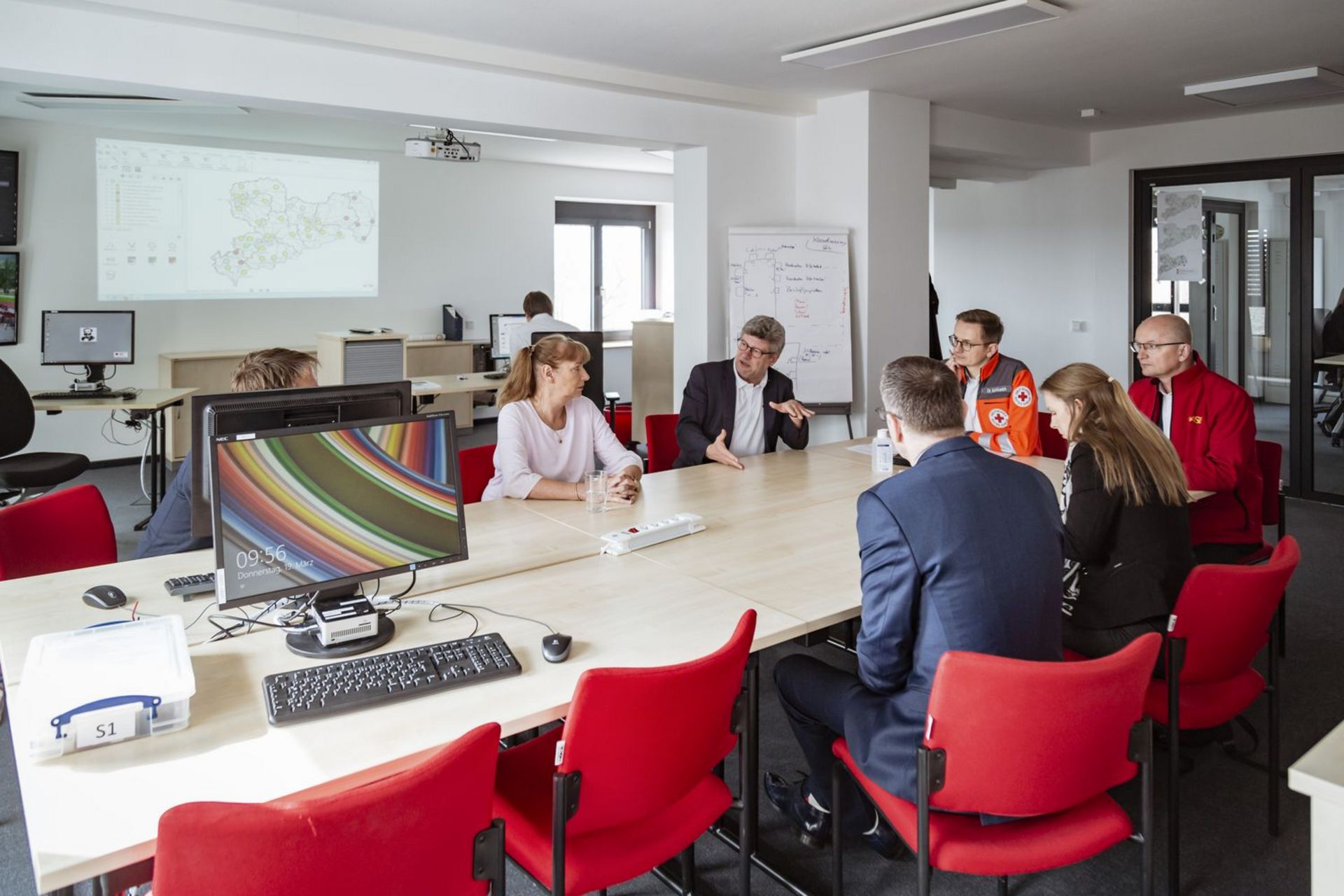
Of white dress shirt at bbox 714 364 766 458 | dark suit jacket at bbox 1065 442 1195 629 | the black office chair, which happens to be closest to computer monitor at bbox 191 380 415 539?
dark suit jacket at bbox 1065 442 1195 629

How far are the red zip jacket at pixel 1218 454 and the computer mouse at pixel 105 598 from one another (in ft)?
10.6

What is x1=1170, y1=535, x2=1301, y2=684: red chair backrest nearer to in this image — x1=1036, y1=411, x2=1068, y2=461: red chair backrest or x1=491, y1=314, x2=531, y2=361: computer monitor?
x1=1036, y1=411, x2=1068, y2=461: red chair backrest

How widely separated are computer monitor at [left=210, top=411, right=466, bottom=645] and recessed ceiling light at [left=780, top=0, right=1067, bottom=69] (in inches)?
121

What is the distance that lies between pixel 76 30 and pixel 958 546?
393 cm

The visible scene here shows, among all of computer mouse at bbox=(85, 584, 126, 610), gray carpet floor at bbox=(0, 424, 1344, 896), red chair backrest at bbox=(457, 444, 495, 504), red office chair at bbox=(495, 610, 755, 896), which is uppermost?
red chair backrest at bbox=(457, 444, 495, 504)

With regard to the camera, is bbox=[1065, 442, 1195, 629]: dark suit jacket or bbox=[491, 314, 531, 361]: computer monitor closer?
bbox=[1065, 442, 1195, 629]: dark suit jacket

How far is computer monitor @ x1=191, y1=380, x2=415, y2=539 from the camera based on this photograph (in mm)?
2193

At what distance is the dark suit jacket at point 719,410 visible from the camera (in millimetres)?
4320

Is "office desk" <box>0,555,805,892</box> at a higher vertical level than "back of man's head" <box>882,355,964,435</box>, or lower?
lower

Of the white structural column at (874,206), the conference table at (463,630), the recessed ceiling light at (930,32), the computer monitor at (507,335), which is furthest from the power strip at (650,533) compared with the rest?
the computer monitor at (507,335)

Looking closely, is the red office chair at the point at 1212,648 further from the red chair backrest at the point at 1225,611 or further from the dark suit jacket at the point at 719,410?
the dark suit jacket at the point at 719,410

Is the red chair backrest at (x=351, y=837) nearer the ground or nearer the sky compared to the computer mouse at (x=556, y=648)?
nearer the ground

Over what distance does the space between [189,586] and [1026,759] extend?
190cm

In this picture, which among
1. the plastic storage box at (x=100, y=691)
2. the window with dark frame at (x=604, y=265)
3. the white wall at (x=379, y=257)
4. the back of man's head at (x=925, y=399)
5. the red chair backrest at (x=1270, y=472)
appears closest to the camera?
the plastic storage box at (x=100, y=691)
